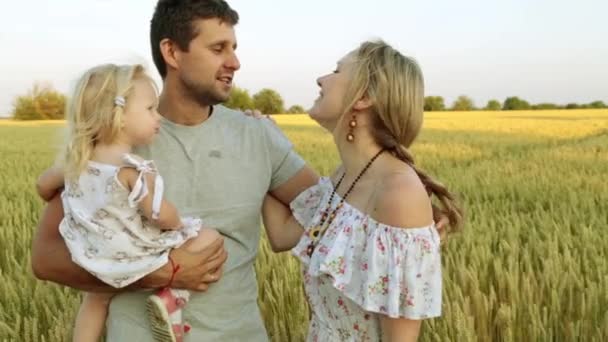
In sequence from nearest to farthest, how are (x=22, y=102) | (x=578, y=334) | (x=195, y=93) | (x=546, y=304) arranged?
(x=195, y=93)
(x=578, y=334)
(x=546, y=304)
(x=22, y=102)

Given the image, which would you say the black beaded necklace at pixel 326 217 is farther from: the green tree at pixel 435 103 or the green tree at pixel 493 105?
the green tree at pixel 493 105

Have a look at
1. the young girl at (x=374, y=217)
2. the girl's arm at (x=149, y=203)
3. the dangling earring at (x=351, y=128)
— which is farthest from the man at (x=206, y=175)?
the dangling earring at (x=351, y=128)

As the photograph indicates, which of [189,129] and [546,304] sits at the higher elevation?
[189,129]

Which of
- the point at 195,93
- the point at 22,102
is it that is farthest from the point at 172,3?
the point at 22,102

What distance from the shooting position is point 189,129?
6.28ft

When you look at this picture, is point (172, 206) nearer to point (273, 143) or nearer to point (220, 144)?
point (220, 144)

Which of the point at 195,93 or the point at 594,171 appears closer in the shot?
the point at 195,93

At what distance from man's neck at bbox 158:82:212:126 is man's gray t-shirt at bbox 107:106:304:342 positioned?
26mm

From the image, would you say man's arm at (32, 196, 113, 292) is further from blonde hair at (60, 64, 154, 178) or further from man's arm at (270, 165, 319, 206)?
man's arm at (270, 165, 319, 206)

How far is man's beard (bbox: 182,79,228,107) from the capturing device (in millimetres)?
1890

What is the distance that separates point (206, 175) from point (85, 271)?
0.41 meters

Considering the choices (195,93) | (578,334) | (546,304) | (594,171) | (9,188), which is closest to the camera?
(195,93)

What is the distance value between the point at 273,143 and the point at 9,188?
4623 mm

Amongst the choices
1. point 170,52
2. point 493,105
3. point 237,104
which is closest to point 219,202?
point 170,52
